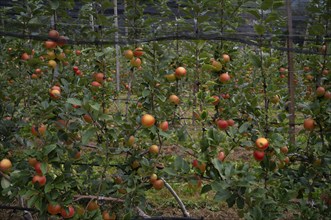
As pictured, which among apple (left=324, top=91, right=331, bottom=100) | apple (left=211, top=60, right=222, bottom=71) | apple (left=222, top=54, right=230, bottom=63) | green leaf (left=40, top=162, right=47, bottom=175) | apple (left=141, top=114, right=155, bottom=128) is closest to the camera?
green leaf (left=40, top=162, right=47, bottom=175)

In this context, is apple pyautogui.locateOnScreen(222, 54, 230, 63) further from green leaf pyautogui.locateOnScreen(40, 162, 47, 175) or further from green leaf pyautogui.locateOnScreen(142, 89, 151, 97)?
green leaf pyautogui.locateOnScreen(40, 162, 47, 175)

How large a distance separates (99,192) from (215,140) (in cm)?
63

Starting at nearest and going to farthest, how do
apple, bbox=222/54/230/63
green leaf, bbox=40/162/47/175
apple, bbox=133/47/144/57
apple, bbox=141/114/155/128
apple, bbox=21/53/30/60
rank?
1. green leaf, bbox=40/162/47/175
2. apple, bbox=141/114/155/128
3. apple, bbox=133/47/144/57
4. apple, bbox=222/54/230/63
5. apple, bbox=21/53/30/60

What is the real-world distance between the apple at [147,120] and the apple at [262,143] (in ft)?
1.64

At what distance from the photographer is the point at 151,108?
1.88m

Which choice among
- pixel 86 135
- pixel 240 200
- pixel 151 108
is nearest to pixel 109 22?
pixel 151 108

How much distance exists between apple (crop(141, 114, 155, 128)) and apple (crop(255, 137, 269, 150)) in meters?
0.50

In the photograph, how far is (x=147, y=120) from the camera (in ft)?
5.73

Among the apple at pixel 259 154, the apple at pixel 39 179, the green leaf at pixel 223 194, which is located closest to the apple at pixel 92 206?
the apple at pixel 39 179

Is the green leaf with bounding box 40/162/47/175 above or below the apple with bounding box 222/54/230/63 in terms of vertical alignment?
below

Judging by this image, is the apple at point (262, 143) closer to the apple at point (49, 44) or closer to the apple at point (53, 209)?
the apple at point (53, 209)

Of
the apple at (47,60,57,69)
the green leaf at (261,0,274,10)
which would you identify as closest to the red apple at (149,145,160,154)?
the apple at (47,60,57,69)

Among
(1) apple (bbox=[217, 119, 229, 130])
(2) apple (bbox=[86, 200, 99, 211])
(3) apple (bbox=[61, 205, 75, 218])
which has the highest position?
(1) apple (bbox=[217, 119, 229, 130])

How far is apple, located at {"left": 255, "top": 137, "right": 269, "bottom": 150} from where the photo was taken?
177 centimetres
